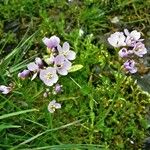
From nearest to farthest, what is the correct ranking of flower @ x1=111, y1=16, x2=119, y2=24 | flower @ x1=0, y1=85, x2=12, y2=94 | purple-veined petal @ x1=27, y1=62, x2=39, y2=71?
purple-veined petal @ x1=27, y1=62, x2=39, y2=71
flower @ x1=0, y1=85, x2=12, y2=94
flower @ x1=111, y1=16, x2=119, y2=24

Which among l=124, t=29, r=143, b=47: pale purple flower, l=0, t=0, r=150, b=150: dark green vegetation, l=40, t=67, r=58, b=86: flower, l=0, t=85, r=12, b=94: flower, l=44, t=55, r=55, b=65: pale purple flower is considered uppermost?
l=124, t=29, r=143, b=47: pale purple flower

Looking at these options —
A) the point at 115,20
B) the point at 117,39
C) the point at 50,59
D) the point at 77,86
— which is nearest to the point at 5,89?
the point at 50,59

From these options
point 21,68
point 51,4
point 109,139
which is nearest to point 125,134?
point 109,139

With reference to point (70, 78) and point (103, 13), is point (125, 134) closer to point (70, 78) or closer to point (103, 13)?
point (70, 78)

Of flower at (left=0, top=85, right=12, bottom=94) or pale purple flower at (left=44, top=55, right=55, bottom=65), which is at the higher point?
pale purple flower at (left=44, top=55, right=55, bottom=65)

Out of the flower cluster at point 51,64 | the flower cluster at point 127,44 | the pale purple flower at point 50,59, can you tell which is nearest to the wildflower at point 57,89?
the flower cluster at point 51,64

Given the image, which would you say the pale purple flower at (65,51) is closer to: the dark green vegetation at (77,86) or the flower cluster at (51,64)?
the flower cluster at (51,64)

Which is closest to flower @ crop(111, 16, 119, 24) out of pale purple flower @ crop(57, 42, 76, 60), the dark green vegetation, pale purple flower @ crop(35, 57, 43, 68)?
the dark green vegetation

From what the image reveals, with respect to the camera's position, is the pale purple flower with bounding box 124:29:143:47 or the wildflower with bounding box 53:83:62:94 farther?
the wildflower with bounding box 53:83:62:94

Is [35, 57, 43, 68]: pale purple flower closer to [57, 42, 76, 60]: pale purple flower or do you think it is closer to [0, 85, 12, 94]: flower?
[57, 42, 76, 60]: pale purple flower
